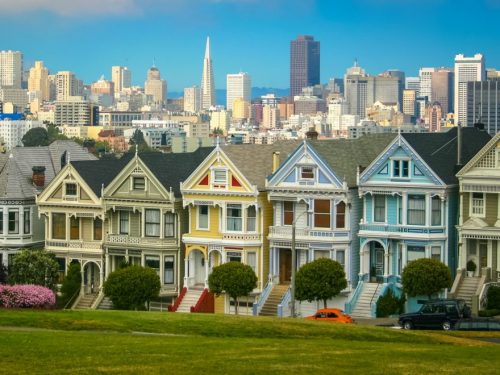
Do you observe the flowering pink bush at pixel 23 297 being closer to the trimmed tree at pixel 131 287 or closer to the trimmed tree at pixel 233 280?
the trimmed tree at pixel 131 287

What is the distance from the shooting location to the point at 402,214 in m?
56.3

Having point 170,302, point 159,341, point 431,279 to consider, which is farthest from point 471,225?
point 159,341

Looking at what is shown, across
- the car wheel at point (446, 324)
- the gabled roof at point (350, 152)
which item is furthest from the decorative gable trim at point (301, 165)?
the car wheel at point (446, 324)

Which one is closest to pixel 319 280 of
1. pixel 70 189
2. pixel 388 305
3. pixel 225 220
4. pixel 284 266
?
pixel 388 305

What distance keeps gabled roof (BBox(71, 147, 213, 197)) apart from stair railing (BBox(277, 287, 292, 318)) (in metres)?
7.11

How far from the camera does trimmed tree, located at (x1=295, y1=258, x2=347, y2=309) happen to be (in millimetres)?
55244

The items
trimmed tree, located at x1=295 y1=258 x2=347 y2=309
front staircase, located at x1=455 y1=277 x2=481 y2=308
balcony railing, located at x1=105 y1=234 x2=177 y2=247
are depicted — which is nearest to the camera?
front staircase, located at x1=455 y1=277 x2=481 y2=308

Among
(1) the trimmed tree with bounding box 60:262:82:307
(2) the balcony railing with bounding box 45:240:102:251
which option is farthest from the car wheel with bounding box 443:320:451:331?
(1) the trimmed tree with bounding box 60:262:82:307

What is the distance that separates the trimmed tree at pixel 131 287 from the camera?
58.6 m

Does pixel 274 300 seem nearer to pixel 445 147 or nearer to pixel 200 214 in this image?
pixel 200 214

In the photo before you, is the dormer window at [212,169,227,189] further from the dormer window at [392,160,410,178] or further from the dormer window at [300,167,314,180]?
the dormer window at [392,160,410,178]

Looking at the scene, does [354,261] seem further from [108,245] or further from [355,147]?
[108,245]

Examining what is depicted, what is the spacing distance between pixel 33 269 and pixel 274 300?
10800 mm

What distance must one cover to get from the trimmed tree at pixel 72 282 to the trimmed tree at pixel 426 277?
15.5 metres
